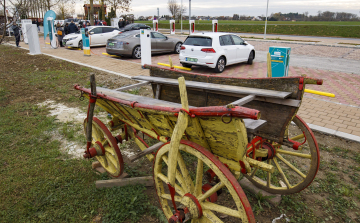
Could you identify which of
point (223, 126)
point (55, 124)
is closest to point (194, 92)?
point (223, 126)

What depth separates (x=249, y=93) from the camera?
274cm

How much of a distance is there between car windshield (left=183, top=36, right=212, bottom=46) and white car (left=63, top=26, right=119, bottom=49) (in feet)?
31.7

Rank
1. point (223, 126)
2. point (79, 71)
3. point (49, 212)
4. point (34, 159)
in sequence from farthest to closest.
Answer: point (79, 71) → point (34, 159) → point (49, 212) → point (223, 126)

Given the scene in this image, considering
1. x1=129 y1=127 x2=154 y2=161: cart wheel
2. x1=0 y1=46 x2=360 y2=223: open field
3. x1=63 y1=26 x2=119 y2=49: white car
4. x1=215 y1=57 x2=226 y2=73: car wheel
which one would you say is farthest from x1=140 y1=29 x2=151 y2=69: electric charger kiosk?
x1=63 y1=26 x2=119 y2=49: white car

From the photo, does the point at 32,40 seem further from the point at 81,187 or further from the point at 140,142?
the point at 140,142

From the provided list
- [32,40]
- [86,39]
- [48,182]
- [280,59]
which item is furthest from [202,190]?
[32,40]

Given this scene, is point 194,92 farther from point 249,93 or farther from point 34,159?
point 34,159

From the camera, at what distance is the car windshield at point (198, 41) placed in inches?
386

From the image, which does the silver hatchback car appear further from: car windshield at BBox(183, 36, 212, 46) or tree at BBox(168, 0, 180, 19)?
tree at BBox(168, 0, 180, 19)

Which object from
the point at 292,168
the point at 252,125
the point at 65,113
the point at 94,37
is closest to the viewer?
the point at 252,125

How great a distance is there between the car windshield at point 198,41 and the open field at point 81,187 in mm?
6125

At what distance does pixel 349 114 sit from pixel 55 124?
6.20m

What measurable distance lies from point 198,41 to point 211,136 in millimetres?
8414

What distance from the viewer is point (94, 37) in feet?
57.2
